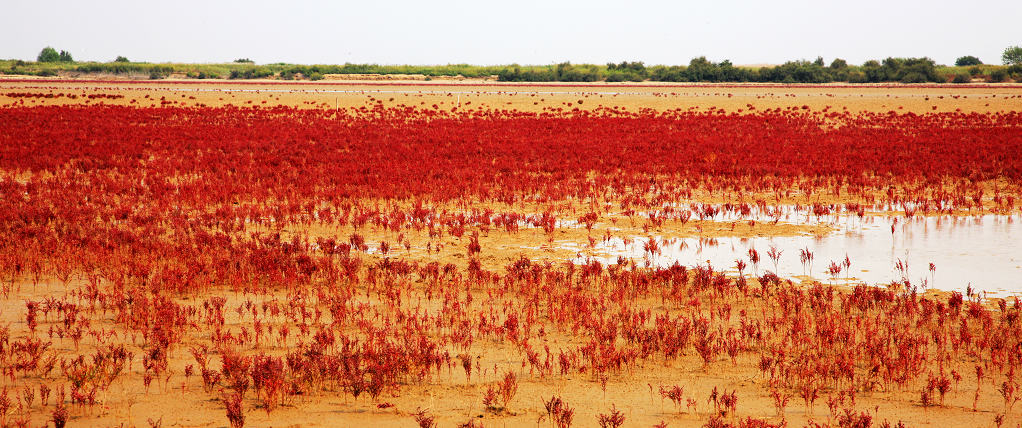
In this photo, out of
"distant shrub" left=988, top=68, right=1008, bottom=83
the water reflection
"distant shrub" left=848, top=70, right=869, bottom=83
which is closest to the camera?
the water reflection

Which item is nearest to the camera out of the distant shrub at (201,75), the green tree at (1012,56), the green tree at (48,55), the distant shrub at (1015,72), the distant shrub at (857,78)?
the distant shrub at (1015,72)

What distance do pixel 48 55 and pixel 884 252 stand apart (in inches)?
8671

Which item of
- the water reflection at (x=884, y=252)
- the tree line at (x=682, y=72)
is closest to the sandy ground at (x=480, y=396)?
the water reflection at (x=884, y=252)

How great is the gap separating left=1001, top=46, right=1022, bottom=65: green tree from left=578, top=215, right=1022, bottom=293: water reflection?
179m

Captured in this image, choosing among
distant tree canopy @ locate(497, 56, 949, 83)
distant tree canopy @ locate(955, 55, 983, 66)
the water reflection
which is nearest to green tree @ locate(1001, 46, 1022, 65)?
distant tree canopy @ locate(955, 55, 983, 66)

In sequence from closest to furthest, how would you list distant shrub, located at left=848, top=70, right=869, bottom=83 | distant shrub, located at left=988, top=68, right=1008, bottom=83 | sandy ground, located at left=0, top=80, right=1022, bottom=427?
1. sandy ground, located at left=0, top=80, right=1022, bottom=427
2. distant shrub, located at left=988, top=68, right=1008, bottom=83
3. distant shrub, located at left=848, top=70, right=869, bottom=83

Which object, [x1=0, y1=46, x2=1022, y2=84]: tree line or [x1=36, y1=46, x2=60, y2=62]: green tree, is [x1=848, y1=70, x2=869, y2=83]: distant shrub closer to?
[x1=0, y1=46, x2=1022, y2=84]: tree line

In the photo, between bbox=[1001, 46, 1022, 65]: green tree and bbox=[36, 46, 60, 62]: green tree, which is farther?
bbox=[36, 46, 60, 62]: green tree

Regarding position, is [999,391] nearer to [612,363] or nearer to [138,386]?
[612,363]

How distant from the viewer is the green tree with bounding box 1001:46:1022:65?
16438 cm

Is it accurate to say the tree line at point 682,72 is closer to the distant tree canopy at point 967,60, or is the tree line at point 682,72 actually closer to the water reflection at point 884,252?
the distant tree canopy at point 967,60

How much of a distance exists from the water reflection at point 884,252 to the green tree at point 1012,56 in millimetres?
179128

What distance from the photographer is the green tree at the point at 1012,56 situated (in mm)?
164375

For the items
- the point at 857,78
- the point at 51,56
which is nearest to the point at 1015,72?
the point at 857,78
